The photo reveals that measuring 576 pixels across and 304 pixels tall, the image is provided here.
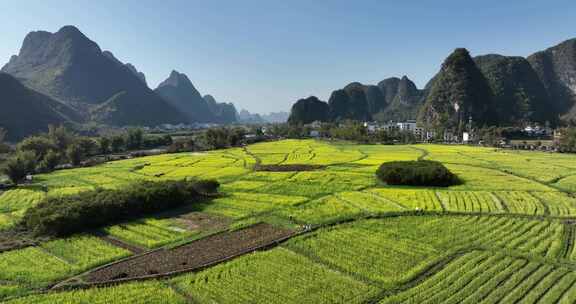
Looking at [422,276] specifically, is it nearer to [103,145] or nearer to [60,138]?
[60,138]

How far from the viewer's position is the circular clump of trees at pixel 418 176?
36500 millimetres

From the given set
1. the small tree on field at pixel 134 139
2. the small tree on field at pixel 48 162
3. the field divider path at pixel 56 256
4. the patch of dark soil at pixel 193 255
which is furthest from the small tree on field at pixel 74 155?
the patch of dark soil at pixel 193 255

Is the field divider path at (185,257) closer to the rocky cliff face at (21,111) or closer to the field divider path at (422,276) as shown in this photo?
the field divider path at (422,276)

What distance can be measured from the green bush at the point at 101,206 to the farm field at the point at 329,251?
1206 mm

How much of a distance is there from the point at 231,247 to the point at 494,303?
1383 centimetres

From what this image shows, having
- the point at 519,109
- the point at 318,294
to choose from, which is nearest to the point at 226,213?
the point at 318,294

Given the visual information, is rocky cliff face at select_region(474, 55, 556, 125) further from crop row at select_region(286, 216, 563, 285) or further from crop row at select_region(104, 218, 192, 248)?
crop row at select_region(104, 218, 192, 248)

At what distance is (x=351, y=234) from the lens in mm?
21828

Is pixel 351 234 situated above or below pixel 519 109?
below

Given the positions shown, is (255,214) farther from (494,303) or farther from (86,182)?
(86,182)

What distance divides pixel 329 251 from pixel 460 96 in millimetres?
144715

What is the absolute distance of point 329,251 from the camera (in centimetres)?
1916

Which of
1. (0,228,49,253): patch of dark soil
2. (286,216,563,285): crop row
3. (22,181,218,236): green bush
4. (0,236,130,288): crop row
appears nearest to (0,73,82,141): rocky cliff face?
(0,228,49,253): patch of dark soil

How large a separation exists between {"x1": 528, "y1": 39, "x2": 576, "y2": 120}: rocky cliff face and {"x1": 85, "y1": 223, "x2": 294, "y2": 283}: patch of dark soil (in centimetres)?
21075
